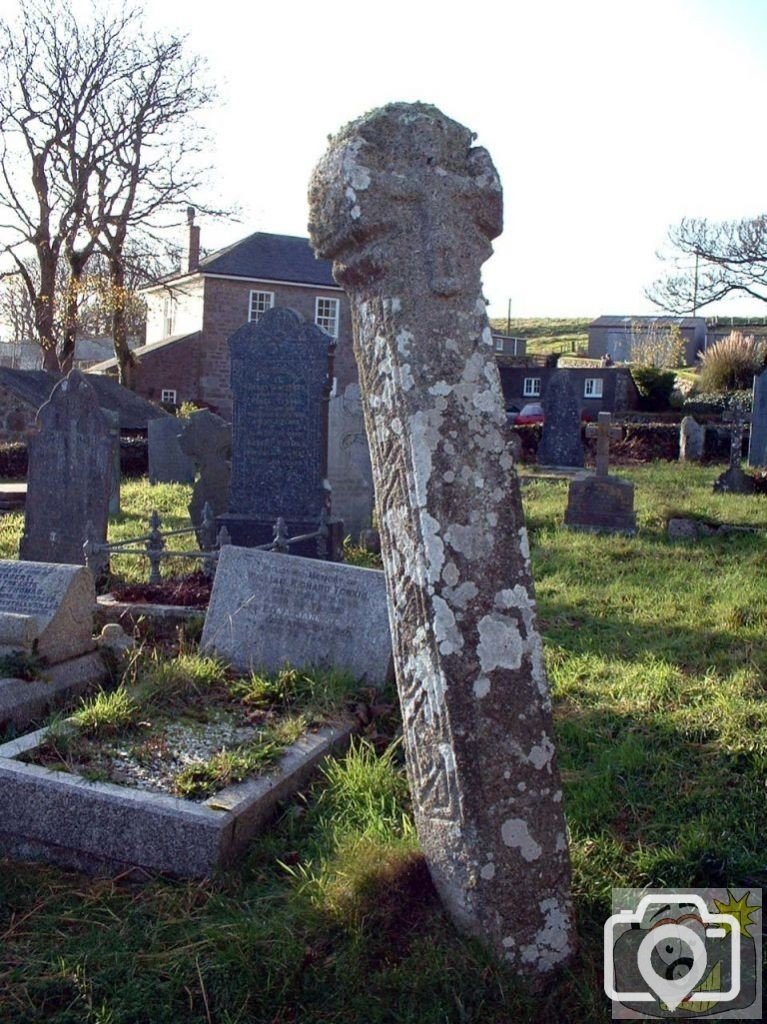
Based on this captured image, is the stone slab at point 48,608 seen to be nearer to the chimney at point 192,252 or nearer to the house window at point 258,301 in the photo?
the house window at point 258,301

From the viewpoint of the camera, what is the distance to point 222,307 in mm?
33812

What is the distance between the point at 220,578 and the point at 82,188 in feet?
83.7

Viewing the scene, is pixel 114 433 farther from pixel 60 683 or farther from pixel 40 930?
pixel 40 930

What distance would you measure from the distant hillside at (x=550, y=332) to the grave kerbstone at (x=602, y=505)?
57505 millimetres

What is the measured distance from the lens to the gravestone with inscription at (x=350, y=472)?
36.1 feet

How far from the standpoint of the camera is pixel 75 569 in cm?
578

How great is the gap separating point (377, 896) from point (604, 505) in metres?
9.03

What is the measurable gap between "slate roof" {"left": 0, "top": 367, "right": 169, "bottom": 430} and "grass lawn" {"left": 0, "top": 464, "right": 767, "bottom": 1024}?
1890 centimetres

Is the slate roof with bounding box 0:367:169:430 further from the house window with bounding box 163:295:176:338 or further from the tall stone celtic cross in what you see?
the house window with bounding box 163:295:176:338

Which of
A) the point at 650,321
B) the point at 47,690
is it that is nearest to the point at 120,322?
the point at 47,690

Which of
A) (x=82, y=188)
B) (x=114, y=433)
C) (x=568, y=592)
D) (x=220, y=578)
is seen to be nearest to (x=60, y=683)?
(x=220, y=578)

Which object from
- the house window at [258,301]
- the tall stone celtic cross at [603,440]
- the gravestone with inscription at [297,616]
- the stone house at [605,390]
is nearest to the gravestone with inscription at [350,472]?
the tall stone celtic cross at [603,440]

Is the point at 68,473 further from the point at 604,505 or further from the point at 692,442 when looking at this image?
the point at 692,442

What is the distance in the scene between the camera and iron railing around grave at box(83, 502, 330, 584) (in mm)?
7918
